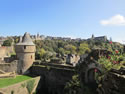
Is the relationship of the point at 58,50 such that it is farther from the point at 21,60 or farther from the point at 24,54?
the point at 24,54

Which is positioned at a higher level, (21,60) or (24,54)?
(24,54)

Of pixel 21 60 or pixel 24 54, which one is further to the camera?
pixel 21 60

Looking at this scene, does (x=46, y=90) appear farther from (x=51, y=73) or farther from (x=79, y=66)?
(x=79, y=66)

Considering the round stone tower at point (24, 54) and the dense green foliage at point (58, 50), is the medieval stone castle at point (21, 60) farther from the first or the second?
the dense green foliage at point (58, 50)

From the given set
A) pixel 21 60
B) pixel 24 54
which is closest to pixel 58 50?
pixel 21 60

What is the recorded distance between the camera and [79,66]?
11539 millimetres

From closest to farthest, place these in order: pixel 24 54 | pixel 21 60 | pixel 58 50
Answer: pixel 24 54 → pixel 21 60 → pixel 58 50

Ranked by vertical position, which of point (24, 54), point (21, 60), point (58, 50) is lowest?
point (58, 50)

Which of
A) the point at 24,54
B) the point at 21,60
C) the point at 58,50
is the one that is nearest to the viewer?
the point at 24,54

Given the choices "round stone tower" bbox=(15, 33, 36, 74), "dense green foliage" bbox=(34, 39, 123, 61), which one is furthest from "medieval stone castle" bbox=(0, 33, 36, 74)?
"dense green foliage" bbox=(34, 39, 123, 61)

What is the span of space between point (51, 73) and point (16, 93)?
520 cm

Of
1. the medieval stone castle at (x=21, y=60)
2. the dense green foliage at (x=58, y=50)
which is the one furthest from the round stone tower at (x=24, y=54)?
the dense green foliage at (x=58, y=50)

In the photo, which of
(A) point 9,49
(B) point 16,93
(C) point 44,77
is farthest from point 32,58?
(A) point 9,49

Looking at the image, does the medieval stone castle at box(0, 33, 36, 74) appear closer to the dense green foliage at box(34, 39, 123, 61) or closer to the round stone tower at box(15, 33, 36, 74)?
the round stone tower at box(15, 33, 36, 74)
